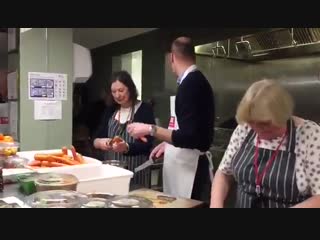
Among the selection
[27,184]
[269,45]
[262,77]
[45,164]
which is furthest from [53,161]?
[262,77]

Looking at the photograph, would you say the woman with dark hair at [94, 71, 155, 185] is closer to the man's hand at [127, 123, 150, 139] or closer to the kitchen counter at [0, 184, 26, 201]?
the man's hand at [127, 123, 150, 139]

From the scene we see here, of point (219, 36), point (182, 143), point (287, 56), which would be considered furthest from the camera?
point (219, 36)

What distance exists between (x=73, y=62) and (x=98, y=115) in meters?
0.69

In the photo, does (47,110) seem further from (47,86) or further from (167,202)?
(167,202)

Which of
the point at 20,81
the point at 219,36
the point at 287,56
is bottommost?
the point at 20,81

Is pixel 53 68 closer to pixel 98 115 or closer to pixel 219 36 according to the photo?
pixel 98 115

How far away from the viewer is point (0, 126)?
7.20ft

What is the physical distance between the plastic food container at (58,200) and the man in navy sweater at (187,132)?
622 millimetres

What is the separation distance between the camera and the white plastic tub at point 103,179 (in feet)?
3.57

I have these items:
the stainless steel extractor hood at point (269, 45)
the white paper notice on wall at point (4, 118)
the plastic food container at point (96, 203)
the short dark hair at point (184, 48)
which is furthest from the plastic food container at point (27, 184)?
the stainless steel extractor hood at point (269, 45)

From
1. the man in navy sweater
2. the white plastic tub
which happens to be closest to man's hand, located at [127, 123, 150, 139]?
the man in navy sweater

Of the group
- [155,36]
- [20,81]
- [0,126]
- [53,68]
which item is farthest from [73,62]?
[155,36]

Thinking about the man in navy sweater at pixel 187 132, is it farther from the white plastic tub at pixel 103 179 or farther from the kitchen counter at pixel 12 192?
the kitchen counter at pixel 12 192

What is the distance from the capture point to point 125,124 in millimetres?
1830
